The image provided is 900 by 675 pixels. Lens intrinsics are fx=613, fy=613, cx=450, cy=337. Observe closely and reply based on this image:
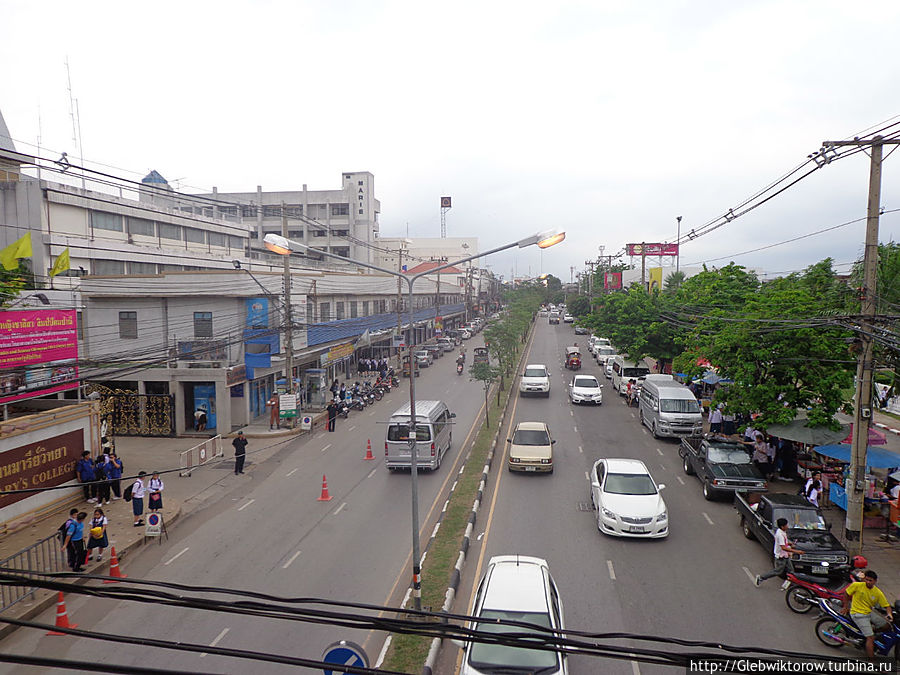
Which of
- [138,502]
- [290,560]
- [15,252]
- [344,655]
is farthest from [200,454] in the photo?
[344,655]

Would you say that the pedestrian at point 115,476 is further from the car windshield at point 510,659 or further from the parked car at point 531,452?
the car windshield at point 510,659

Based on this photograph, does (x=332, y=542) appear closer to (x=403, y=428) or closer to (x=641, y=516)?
(x=403, y=428)

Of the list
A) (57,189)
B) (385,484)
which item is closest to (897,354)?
(385,484)

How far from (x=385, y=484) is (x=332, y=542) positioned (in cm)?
493

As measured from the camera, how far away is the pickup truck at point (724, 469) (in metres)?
17.4

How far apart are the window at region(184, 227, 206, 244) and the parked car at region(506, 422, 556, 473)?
131 ft

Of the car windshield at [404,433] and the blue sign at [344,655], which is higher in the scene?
the blue sign at [344,655]

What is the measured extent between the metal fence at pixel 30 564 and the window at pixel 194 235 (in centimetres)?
4078

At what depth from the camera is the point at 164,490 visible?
19.4m

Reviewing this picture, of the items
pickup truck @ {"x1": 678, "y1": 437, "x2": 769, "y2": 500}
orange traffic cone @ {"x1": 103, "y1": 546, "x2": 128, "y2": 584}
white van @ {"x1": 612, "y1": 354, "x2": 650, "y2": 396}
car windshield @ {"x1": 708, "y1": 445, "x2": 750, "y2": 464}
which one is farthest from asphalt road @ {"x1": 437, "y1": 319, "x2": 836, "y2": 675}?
white van @ {"x1": 612, "y1": 354, "x2": 650, "y2": 396}

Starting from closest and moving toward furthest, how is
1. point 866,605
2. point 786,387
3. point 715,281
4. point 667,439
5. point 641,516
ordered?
point 866,605 < point 641,516 < point 786,387 < point 667,439 < point 715,281

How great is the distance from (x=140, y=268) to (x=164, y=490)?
2854 cm

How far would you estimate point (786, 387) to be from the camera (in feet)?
61.3

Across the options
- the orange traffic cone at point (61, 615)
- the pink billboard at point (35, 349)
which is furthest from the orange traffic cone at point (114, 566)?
the pink billboard at point (35, 349)
